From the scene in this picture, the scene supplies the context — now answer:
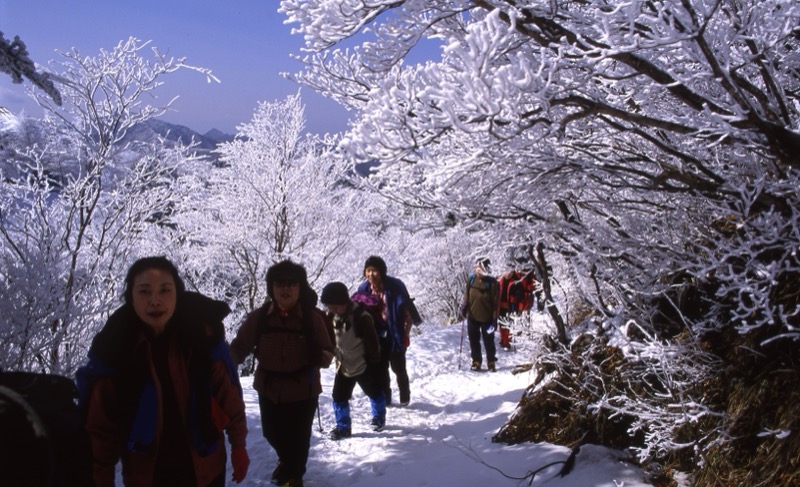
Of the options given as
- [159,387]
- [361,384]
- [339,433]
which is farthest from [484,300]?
[159,387]

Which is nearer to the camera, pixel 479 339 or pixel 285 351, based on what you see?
pixel 285 351

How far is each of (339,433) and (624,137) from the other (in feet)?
11.7

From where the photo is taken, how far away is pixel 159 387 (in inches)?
84.4

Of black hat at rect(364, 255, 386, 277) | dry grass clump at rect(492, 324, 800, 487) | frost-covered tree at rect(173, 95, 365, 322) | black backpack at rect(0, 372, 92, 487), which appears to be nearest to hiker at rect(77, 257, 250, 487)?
black backpack at rect(0, 372, 92, 487)

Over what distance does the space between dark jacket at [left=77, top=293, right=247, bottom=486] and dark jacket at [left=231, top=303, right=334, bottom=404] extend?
1.07 meters

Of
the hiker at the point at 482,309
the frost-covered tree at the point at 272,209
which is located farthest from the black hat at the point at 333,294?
the frost-covered tree at the point at 272,209

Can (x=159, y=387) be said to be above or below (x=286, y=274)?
below

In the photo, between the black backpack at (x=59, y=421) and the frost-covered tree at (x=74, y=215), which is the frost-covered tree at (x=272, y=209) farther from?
the black backpack at (x=59, y=421)

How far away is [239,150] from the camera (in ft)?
39.0

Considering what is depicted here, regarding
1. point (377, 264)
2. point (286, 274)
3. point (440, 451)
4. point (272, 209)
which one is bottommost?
point (440, 451)

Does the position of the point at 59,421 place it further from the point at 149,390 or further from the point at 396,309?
the point at 396,309

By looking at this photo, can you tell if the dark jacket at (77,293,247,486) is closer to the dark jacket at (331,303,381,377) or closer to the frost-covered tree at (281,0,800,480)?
the frost-covered tree at (281,0,800,480)

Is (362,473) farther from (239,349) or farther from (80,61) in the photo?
(80,61)

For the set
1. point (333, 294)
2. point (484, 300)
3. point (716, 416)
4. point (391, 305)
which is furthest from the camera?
point (484, 300)
